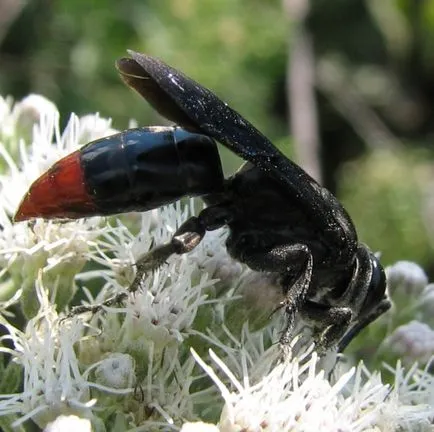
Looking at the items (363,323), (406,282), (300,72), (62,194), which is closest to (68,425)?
(62,194)

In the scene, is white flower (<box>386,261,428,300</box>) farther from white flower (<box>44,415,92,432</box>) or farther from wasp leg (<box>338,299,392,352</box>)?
white flower (<box>44,415,92,432</box>)

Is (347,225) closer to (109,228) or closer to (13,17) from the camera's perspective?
(109,228)

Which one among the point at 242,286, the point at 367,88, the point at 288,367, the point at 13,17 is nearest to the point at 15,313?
the point at 242,286

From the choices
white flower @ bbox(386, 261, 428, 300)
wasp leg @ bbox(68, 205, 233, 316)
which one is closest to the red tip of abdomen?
wasp leg @ bbox(68, 205, 233, 316)

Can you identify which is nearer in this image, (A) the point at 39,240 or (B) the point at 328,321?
(B) the point at 328,321

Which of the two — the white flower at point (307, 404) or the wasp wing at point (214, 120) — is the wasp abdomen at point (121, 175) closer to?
the wasp wing at point (214, 120)

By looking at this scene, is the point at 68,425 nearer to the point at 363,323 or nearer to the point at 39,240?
the point at 39,240

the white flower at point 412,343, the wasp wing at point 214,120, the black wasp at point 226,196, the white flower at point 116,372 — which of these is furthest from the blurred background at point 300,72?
the white flower at point 116,372
